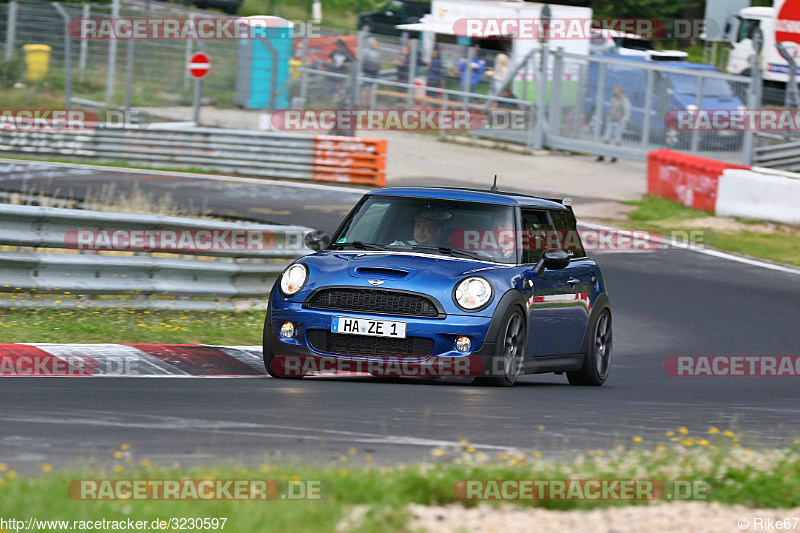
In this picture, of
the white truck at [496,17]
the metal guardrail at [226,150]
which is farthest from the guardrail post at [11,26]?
the white truck at [496,17]

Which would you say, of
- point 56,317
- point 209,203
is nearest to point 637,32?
point 209,203

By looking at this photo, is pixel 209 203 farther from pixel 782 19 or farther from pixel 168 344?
pixel 782 19

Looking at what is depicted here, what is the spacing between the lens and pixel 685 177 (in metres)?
22.7

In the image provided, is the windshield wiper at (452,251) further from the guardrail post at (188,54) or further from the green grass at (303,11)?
the green grass at (303,11)

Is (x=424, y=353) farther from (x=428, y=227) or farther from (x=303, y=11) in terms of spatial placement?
(x=303, y=11)

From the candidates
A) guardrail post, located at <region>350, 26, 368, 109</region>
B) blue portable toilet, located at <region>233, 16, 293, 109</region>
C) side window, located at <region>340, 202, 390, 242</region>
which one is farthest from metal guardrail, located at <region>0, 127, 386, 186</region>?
side window, located at <region>340, 202, 390, 242</region>

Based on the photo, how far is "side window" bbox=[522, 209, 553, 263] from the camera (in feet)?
30.9

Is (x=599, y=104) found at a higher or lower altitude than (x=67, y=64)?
lower

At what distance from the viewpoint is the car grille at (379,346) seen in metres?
8.38

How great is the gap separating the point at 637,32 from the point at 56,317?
1572 inches

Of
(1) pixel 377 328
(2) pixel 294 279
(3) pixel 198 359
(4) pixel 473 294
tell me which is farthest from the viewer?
(3) pixel 198 359

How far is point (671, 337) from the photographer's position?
13.0m

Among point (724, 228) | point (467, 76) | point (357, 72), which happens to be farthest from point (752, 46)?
point (724, 228)

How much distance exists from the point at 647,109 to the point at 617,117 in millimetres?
974
